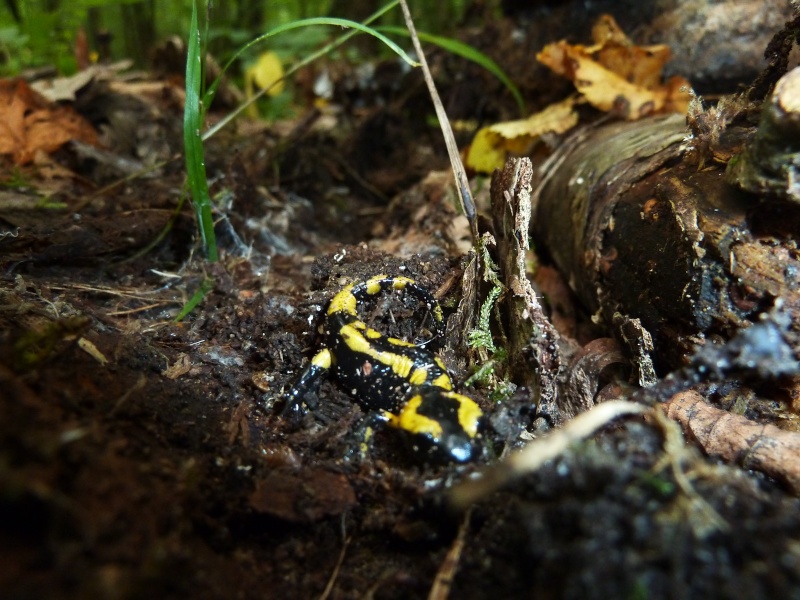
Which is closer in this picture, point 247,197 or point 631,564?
point 631,564

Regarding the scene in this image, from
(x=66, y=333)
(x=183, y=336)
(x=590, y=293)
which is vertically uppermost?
(x=66, y=333)

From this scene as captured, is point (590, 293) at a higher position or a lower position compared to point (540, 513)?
lower

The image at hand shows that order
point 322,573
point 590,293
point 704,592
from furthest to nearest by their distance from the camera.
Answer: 1. point 590,293
2. point 322,573
3. point 704,592

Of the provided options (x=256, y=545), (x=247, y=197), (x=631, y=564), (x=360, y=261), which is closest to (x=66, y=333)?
(x=256, y=545)

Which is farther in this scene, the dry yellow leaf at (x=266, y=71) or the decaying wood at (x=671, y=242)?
the dry yellow leaf at (x=266, y=71)

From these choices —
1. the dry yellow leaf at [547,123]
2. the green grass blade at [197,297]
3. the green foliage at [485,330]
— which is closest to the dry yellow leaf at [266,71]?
the dry yellow leaf at [547,123]

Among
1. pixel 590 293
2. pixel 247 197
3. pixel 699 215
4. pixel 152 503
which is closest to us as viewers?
pixel 152 503

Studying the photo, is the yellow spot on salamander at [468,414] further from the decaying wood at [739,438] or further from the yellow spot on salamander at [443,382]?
the decaying wood at [739,438]

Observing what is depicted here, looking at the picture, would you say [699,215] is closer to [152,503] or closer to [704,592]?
[704,592]
